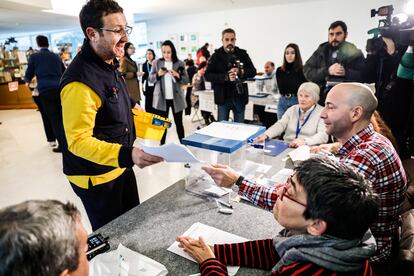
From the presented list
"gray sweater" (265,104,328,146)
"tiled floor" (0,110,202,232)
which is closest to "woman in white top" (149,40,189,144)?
"tiled floor" (0,110,202,232)

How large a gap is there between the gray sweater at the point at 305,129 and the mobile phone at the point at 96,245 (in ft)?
5.45

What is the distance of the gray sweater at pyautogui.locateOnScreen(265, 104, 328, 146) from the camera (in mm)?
2336

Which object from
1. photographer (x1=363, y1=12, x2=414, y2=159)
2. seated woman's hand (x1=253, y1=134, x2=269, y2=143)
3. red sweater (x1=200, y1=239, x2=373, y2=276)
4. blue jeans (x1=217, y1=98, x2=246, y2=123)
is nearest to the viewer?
red sweater (x1=200, y1=239, x2=373, y2=276)

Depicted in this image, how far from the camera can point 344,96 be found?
1407 mm

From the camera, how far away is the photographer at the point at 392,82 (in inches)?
102

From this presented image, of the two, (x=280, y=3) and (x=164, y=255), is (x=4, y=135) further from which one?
(x=280, y=3)

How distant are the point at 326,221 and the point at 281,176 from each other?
87 centimetres

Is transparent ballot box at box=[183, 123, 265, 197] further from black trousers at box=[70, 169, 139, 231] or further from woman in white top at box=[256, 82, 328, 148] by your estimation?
woman in white top at box=[256, 82, 328, 148]

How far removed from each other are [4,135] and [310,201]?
597cm

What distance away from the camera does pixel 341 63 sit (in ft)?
10.2

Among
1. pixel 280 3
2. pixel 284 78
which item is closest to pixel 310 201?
pixel 284 78

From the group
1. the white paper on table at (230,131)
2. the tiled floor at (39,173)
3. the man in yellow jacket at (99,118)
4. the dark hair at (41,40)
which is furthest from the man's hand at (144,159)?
the dark hair at (41,40)

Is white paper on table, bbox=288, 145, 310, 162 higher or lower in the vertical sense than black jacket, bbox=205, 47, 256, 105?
lower

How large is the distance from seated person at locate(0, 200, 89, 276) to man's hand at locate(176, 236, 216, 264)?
437 millimetres
